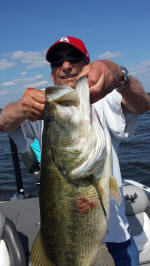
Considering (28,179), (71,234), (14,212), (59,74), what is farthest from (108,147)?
(28,179)

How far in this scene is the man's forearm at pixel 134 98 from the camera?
219cm

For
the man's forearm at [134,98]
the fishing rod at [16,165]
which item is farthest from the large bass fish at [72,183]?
the fishing rod at [16,165]

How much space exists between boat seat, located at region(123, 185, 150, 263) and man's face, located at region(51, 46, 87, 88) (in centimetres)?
273

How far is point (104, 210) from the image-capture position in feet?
5.72

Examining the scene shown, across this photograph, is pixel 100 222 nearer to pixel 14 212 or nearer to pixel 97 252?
pixel 97 252

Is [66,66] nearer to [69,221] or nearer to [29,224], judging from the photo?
[69,221]

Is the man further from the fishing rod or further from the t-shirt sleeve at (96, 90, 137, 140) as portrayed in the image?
the fishing rod

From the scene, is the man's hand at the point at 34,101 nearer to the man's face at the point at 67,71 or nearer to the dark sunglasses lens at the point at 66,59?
→ the man's face at the point at 67,71

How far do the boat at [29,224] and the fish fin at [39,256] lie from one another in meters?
1.82

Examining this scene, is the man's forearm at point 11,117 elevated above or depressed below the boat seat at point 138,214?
above

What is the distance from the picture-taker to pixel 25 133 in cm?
263

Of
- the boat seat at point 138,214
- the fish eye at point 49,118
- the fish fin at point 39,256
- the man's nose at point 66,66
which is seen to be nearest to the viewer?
the fish eye at point 49,118

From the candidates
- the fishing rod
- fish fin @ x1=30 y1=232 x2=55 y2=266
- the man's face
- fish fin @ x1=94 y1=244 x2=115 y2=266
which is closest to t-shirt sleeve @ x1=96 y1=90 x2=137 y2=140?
the man's face

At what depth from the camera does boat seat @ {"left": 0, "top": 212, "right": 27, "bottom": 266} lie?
134 inches
